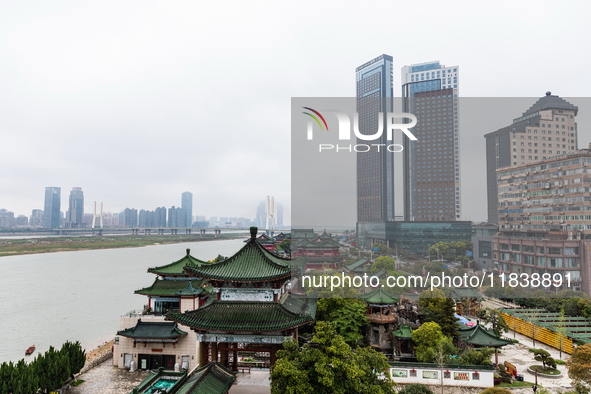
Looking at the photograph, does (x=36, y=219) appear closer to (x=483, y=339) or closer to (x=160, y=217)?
(x=160, y=217)

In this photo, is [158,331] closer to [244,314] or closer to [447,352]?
[244,314]

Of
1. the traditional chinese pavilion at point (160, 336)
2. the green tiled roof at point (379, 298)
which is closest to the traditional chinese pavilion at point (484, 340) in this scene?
the green tiled roof at point (379, 298)

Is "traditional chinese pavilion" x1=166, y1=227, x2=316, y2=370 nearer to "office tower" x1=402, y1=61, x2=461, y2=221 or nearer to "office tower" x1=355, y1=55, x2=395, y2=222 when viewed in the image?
"office tower" x1=402, y1=61, x2=461, y2=221

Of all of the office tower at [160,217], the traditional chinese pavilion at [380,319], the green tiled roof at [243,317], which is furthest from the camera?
the office tower at [160,217]

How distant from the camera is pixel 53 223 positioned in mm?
131750

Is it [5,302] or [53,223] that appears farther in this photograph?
[53,223]

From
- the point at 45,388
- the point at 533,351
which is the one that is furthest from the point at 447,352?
the point at 45,388

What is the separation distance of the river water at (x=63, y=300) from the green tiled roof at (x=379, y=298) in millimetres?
19776

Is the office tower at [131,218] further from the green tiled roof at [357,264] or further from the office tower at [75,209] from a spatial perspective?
the green tiled roof at [357,264]

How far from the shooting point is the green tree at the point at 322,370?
28.7ft

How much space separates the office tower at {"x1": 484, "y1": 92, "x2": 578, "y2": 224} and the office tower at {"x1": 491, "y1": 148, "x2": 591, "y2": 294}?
112 mm

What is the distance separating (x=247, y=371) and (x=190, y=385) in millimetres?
4438

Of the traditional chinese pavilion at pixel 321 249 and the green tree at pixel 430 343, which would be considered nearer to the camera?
the green tree at pixel 430 343

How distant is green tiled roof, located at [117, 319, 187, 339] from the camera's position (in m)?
17.5
